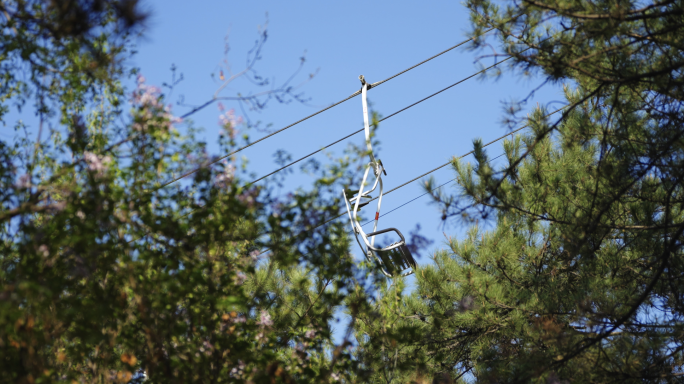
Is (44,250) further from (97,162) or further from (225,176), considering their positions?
(225,176)

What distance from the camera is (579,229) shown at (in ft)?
12.1

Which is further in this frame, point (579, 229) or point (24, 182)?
point (579, 229)

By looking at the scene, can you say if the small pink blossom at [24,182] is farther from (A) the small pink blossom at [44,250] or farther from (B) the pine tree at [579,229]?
(B) the pine tree at [579,229]

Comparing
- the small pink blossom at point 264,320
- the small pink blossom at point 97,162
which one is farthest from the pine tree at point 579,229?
the small pink blossom at point 97,162

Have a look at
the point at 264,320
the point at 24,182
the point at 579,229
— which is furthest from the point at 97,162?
the point at 579,229

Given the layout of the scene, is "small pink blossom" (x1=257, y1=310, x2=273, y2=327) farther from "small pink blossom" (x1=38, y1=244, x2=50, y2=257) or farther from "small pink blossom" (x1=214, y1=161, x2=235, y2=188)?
"small pink blossom" (x1=38, y1=244, x2=50, y2=257)

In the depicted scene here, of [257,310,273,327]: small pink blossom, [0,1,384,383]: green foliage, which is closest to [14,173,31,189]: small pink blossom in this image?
[0,1,384,383]: green foliage

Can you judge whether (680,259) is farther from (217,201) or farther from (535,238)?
(217,201)

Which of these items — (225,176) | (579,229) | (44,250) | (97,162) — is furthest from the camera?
(579,229)

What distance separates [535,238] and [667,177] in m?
2.92

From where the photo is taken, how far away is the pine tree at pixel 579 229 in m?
3.06

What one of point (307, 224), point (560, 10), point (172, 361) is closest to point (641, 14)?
point (560, 10)

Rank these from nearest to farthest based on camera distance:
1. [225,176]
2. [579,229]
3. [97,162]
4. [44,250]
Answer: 1. [44,250]
2. [97,162]
3. [225,176]
4. [579,229]

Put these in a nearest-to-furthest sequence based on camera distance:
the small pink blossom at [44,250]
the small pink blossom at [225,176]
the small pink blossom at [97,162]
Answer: the small pink blossom at [44,250] < the small pink blossom at [97,162] < the small pink blossom at [225,176]
